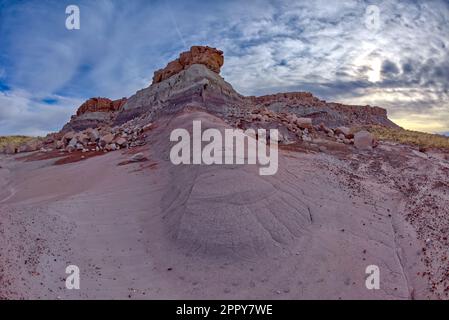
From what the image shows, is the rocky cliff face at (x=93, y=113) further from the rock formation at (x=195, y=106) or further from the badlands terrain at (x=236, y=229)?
the badlands terrain at (x=236, y=229)

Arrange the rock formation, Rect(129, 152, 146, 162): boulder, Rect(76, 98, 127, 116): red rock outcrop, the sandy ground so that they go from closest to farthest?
the sandy ground, Rect(129, 152, 146, 162): boulder, the rock formation, Rect(76, 98, 127, 116): red rock outcrop

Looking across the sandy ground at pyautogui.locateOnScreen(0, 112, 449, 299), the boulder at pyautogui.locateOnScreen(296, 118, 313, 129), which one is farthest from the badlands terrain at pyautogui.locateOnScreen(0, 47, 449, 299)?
the boulder at pyautogui.locateOnScreen(296, 118, 313, 129)

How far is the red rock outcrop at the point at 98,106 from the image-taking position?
138 ft

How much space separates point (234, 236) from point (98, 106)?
40118mm

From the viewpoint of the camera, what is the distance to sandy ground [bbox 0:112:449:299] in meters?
5.13

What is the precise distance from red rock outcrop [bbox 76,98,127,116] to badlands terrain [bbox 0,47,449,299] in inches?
1224

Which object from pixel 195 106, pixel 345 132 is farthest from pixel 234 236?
pixel 195 106

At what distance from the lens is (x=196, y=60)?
2441cm

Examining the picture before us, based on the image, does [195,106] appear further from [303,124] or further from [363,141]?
[363,141]

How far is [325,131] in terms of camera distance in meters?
16.5

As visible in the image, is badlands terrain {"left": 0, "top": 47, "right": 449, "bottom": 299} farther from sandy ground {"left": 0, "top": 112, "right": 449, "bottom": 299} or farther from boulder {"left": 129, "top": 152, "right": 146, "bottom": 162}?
boulder {"left": 129, "top": 152, "right": 146, "bottom": 162}

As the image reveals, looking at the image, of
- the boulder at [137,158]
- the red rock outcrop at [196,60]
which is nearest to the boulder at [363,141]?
the boulder at [137,158]

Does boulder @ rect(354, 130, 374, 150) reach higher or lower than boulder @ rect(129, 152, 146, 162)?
higher
